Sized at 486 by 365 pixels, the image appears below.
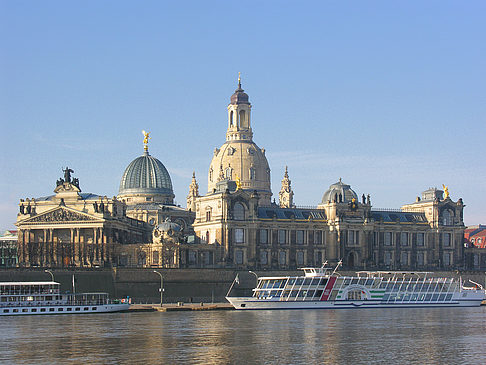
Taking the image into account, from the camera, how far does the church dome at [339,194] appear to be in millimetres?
178875

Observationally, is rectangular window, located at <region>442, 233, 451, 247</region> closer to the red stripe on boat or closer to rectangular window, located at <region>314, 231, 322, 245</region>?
rectangular window, located at <region>314, 231, 322, 245</region>

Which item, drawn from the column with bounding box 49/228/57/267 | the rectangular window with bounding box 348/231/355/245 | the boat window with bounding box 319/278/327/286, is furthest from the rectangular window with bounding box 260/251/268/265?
the boat window with bounding box 319/278/327/286

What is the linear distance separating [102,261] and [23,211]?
821 inches

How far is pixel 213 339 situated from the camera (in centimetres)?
8450

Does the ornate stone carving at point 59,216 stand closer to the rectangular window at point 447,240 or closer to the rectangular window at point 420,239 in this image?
the rectangular window at point 420,239

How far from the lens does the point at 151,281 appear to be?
150500 mm

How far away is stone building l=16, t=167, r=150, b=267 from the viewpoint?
161 metres

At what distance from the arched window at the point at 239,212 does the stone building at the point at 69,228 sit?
2076cm

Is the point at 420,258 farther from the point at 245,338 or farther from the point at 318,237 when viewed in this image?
the point at 245,338

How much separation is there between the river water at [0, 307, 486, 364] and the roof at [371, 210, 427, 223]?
2547 inches

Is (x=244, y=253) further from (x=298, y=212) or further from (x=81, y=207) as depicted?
(x=81, y=207)

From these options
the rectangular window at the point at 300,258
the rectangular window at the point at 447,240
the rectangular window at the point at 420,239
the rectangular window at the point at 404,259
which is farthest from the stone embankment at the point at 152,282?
the rectangular window at the point at 447,240

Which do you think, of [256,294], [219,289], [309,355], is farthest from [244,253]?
[309,355]

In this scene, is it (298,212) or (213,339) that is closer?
(213,339)
